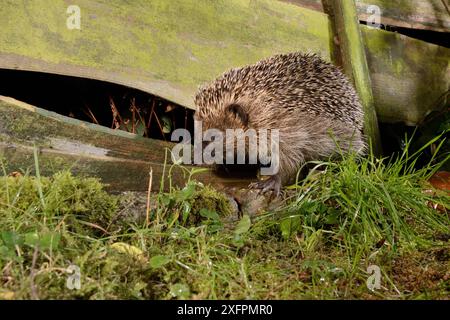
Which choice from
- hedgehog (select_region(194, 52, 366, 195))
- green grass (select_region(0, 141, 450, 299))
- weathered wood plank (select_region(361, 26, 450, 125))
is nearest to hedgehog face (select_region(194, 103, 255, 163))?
hedgehog (select_region(194, 52, 366, 195))

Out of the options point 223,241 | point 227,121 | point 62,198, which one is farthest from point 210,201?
point 62,198

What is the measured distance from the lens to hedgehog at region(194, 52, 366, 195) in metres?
4.80

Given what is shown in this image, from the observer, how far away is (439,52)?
5.83 meters

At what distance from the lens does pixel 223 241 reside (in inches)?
136

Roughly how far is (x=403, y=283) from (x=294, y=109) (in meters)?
2.09

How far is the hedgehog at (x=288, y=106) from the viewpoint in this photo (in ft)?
15.7

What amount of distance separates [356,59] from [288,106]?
91 cm

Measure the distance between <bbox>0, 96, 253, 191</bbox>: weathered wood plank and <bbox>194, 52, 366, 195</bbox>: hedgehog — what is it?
735 mm

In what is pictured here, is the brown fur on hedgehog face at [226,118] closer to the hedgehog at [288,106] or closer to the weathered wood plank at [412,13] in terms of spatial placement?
the hedgehog at [288,106]

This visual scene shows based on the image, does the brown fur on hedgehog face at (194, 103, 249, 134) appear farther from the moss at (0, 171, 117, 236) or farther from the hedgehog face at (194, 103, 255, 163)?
the moss at (0, 171, 117, 236)

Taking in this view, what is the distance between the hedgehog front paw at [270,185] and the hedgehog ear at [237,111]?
1.80ft

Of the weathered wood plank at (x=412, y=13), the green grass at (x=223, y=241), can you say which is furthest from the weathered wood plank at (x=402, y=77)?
the green grass at (x=223, y=241)
